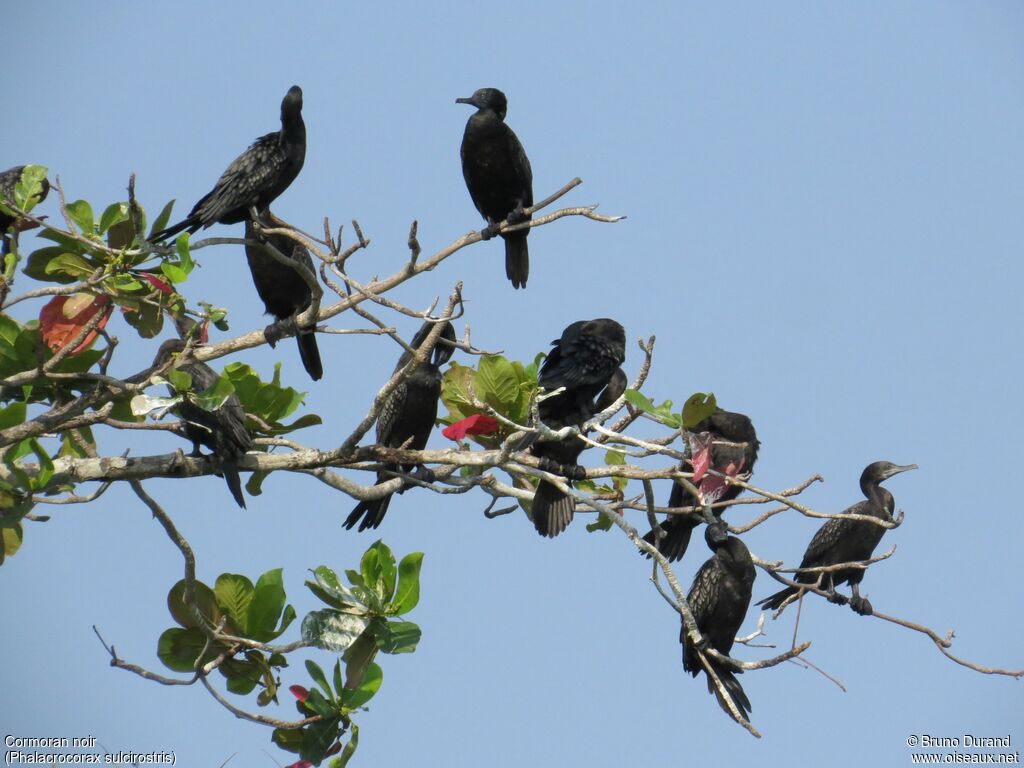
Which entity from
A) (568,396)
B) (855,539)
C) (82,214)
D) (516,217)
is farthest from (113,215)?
(855,539)

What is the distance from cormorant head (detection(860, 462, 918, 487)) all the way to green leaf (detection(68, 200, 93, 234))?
487cm

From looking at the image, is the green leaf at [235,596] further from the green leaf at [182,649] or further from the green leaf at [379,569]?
the green leaf at [379,569]

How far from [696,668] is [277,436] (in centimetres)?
232

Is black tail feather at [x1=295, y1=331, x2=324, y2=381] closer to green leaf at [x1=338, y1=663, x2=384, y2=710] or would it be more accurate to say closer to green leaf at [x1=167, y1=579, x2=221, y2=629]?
green leaf at [x1=167, y1=579, x2=221, y2=629]

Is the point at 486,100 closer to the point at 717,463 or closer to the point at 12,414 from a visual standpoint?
the point at 717,463

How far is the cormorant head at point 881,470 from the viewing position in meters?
7.78

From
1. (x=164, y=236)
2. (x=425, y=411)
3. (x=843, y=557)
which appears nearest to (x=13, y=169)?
(x=164, y=236)

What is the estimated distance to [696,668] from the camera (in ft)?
20.5

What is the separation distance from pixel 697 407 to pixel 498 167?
305 cm

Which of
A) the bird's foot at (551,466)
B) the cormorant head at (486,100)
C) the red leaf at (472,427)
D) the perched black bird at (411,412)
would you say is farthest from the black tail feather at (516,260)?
the bird's foot at (551,466)

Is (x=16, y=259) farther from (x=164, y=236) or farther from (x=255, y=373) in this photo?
(x=255, y=373)

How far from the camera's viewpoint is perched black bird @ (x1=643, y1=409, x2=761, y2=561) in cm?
621

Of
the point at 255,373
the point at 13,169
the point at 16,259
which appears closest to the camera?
the point at 16,259

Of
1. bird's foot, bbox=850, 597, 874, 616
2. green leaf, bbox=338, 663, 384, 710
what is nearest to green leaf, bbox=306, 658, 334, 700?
green leaf, bbox=338, 663, 384, 710
